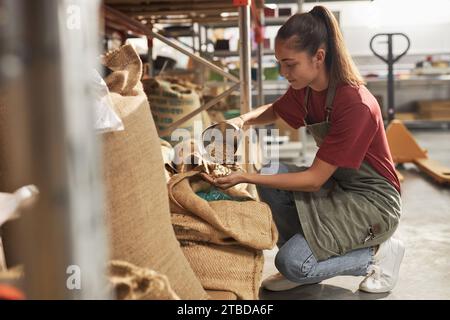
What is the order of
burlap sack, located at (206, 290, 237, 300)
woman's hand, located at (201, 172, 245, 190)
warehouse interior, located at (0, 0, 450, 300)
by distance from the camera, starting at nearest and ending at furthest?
warehouse interior, located at (0, 0, 450, 300), burlap sack, located at (206, 290, 237, 300), woman's hand, located at (201, 172, 245, 190)

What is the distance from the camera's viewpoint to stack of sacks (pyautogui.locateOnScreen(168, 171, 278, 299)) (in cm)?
163

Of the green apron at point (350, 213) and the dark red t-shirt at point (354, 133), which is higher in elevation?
the dark red t-shirt at point (354, 133)

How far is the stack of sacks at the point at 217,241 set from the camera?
1632 mm

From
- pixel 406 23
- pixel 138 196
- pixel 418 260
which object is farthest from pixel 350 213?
pixel 406 23

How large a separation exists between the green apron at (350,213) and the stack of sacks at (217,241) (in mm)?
293

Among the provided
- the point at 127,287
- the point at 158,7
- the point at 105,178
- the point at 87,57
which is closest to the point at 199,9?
the point at 158,7

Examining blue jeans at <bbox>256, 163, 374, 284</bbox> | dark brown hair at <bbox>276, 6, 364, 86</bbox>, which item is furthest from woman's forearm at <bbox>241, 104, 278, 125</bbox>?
dark brown hair at <bbox>276, 6, 364, 86</bbox>

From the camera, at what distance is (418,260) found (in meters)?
2.43

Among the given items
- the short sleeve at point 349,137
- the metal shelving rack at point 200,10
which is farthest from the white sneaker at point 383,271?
the metal shelving rack at point 200,10

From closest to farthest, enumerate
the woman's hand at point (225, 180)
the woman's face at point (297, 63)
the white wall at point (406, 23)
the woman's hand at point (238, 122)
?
1. the woman's hand at point (225, 180)
2. the woman's face at point (297, 63)
3. the woman's hand at point (238, 122)
4. the white wall at point (406, 23)

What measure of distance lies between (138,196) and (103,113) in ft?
0.71

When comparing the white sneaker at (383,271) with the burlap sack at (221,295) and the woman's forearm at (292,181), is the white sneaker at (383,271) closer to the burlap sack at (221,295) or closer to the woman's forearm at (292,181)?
the woman's forearm at (292,181)

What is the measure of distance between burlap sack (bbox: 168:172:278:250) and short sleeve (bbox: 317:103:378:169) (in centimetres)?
32

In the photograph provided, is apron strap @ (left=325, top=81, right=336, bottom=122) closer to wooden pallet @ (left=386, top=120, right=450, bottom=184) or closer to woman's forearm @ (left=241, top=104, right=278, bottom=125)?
woman's forearm @ (left=241, top=104, right=278, bottom=125)
